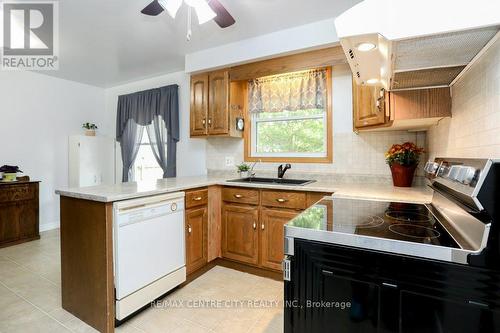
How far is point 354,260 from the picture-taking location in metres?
0.95

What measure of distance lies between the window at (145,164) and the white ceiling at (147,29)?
4.00 ft

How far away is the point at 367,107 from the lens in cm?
209

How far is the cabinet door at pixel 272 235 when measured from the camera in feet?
7.50

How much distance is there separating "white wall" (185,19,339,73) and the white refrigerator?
7.33 feet

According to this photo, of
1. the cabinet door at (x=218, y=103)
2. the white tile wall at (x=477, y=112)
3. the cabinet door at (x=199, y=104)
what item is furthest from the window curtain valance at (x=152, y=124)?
the white tile wall at (x=477, y=112)

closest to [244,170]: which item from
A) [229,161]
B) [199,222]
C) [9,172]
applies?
[229,161]

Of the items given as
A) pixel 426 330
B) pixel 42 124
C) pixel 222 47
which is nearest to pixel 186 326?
pixel 426 330

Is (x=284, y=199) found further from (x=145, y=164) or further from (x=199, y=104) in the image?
(x=145, y=164)

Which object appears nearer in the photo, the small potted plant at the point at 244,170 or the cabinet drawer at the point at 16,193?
the small potted plant at the point at 244,170

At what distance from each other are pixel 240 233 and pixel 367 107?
5.41 feet

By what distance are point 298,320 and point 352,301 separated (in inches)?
9.9

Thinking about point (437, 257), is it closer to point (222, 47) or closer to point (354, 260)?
point (354, 260)

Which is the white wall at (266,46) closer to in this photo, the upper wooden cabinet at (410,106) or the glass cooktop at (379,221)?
the upper wooden cabinet at (410,106)

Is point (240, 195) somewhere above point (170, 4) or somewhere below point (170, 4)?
below
